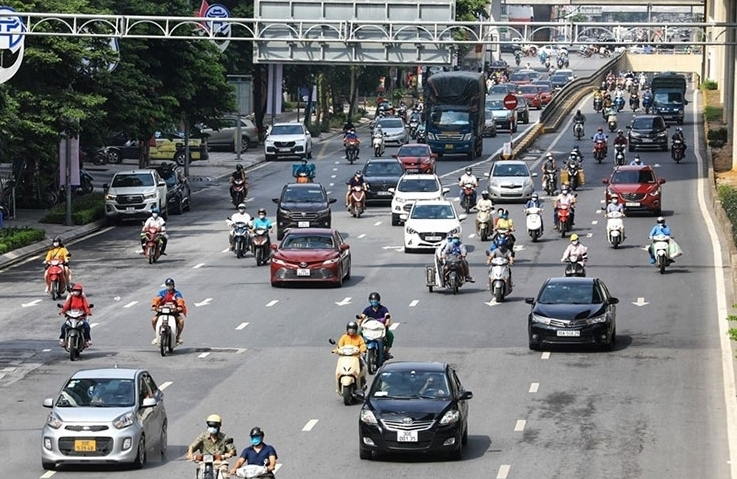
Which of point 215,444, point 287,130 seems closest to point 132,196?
point 287,130

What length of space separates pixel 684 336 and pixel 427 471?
13489mm

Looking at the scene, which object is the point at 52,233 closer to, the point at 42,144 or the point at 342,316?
the point at 42,144

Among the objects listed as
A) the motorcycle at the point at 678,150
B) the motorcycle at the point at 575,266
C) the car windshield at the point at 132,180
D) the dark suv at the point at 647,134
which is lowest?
the motorcycle at the point at 575,266

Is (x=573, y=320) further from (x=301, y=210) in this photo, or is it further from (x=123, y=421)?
(x=301, y=210)

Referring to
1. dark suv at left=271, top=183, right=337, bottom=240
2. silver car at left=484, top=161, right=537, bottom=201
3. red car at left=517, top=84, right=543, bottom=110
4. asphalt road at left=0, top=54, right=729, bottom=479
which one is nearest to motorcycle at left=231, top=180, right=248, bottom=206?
asphalt road at left=0, top=54, right=729, bottom=479

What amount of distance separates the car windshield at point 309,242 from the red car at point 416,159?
24.9 m

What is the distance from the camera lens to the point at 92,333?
37.6 m

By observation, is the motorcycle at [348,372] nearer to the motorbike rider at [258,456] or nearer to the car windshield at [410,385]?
the car windshield at [410,385]

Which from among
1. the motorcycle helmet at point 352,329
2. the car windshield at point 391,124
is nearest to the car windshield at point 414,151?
the car windshield at point 391,124

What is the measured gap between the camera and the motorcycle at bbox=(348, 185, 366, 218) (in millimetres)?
59500

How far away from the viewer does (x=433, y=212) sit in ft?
166

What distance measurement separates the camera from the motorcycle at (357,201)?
5950 cm

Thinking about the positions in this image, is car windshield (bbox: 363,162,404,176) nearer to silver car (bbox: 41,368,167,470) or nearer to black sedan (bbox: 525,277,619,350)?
black sedan (bbox: 525,277,619,350)

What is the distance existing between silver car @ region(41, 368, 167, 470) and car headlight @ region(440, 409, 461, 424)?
13.2 feet
